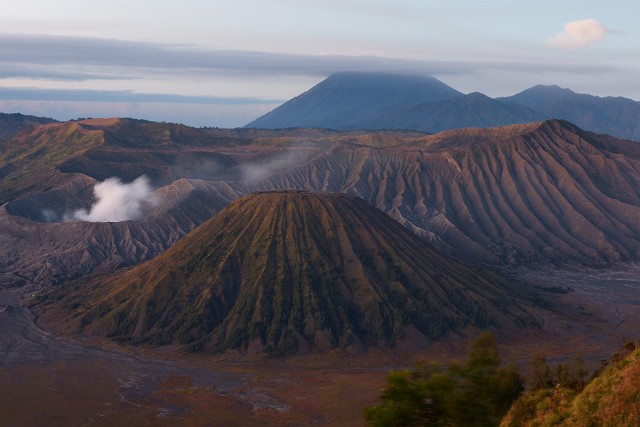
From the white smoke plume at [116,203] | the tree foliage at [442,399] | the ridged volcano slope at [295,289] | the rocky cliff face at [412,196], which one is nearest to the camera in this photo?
the tree foliage at [442,399]

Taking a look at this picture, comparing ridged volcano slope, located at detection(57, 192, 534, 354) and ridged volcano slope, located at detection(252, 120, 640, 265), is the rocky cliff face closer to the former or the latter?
ridged volcano slope, located at detection(252, 120, 640, 265)

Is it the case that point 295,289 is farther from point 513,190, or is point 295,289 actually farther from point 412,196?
point 513,190

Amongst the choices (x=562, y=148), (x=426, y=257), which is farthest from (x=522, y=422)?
(x=562, y=148)

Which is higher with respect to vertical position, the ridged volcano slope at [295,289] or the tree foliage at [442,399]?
the tree foliage at [442,399]

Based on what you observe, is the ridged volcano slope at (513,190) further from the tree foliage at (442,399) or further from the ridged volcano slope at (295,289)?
the tree foliage at (442,399)

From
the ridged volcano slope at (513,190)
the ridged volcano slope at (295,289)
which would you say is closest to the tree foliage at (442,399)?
the ridged volcano slope at (295,289)

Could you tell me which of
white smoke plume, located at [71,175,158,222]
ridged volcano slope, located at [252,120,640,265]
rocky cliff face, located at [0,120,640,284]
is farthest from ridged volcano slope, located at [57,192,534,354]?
white smoke plume, located at [71,175,158,222]
